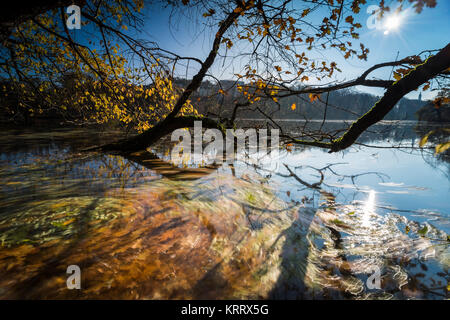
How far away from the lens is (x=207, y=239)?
2.58 metres

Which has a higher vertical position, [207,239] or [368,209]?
[207,239]

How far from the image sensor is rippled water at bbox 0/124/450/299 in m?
1.84

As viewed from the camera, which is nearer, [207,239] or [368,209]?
[207,239]

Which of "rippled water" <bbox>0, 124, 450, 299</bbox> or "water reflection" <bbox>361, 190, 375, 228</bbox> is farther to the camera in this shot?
"water reflection" <bbox>361, 190, 375, 228</bbox>

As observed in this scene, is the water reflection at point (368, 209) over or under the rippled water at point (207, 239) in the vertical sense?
under

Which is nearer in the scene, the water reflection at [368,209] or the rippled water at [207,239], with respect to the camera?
the rippled water at [207,239]

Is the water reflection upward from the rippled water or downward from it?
downward

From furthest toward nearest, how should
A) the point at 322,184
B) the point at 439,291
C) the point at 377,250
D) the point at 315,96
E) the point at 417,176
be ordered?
the point at 417,176, the point at 322,184, the point at 315,96, the point at 377,250, the point at 439,291

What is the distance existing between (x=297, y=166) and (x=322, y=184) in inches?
97.9

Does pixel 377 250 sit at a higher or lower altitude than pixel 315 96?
lower

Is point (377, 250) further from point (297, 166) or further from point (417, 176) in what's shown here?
point (417, 176)

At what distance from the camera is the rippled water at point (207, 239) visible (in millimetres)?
1838
